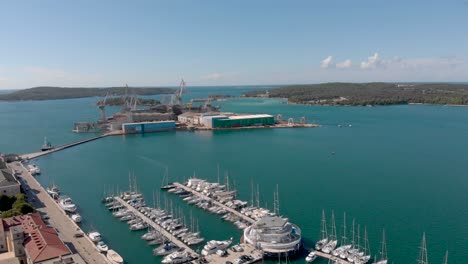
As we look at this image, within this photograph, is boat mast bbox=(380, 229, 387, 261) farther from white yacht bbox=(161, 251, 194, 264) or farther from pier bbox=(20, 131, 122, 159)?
pier bbox=(20, 131, 122, 159)

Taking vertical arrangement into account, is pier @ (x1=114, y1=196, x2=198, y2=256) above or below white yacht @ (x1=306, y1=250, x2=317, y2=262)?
above

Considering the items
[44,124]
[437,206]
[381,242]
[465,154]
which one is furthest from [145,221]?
[44,124]

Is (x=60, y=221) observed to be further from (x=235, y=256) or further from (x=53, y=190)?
(x=235, y=256)

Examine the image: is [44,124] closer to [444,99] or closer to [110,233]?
[110,233]

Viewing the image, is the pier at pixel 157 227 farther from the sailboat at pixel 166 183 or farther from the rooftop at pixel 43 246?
the rooftop at pixel 43 246

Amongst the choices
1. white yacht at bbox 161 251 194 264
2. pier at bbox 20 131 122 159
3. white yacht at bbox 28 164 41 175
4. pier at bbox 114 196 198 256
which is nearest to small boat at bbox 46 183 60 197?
pier at bbox 114 196 198 256

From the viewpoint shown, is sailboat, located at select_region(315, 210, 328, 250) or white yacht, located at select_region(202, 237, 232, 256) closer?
white yacht, located at select_region(202, 237, 232, 256)

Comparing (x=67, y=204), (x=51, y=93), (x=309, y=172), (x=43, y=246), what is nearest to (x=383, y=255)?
(x=43, y=246)
